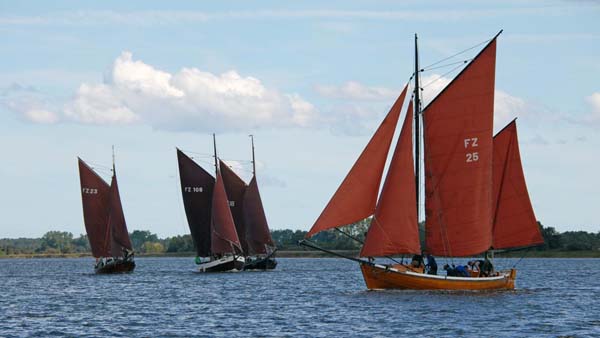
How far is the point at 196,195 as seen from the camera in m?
111

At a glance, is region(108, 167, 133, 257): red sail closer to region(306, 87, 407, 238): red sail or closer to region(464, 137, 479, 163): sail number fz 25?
region(306, 87, 407, 238): red sail

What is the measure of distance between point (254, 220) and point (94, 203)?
1718cm

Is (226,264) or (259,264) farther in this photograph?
(259,264)

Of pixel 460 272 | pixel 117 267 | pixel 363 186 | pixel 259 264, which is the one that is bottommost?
pixel 460 272

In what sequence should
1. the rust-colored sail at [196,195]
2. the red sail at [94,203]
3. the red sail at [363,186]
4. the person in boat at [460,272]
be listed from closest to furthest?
1. the red sail at [363,186]
2. the person in boat at [460,272]
3. the rust-colored sail at [196,195]
4. the red sail at [94,203]

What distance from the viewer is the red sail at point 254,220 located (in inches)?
4631

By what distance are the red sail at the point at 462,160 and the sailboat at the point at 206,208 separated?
155ft

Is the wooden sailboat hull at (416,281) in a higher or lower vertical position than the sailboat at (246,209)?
lower

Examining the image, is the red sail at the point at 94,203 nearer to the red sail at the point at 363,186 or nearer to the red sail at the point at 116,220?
the red sail at the point at 116,220

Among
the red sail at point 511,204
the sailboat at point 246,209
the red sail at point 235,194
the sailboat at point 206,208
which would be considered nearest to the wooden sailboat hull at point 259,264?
the sailboat at point 246,209

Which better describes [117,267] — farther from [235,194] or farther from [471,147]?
[471,147]

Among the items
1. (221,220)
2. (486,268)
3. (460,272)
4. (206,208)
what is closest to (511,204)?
(486,268)

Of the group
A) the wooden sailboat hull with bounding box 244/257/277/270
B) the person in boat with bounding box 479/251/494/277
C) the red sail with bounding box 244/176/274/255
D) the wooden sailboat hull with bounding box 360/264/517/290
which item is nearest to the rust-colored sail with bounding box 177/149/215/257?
the red sail with bounding box 244/176/274/255

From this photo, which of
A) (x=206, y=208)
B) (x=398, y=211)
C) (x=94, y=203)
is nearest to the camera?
(x=398, y=211)
